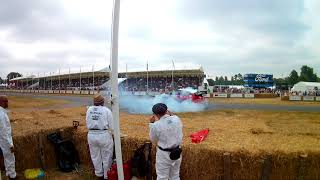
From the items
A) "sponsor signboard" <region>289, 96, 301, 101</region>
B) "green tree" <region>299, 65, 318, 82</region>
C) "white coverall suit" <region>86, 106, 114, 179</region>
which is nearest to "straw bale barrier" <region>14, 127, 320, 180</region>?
"white coverall suit" <region>86, 106, 114, 179</region>

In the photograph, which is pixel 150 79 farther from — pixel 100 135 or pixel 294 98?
pixel 100 135

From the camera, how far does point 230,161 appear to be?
738 centimetres

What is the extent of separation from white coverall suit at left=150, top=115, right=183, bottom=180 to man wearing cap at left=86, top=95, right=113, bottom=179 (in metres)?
1.68

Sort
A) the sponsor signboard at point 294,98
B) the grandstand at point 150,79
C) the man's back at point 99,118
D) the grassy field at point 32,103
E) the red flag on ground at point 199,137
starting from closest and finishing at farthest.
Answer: the man's back at point 99,118 < the red flag on ground at point 199,137 < the grassy field at point 32,103 < the sponsor signboard at point 294,98 < the grandstand at point 150,79

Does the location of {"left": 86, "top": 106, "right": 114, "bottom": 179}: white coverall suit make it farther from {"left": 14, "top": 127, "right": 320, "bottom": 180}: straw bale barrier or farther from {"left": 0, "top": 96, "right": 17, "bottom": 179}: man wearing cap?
{"left": 0, "top": 96, "right": 17, "bottom": 179}: man wearing cap

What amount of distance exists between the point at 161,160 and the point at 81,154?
3681 millimetres

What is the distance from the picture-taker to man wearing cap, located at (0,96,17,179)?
8.32 m

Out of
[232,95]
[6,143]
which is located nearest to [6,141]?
[6,143]

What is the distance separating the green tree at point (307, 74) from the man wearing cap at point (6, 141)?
140 metres

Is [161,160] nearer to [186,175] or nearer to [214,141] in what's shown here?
[186,175]

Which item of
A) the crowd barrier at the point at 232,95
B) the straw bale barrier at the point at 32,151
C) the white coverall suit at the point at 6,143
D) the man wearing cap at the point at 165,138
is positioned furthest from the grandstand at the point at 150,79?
the man wearing cap at the point at 165,138

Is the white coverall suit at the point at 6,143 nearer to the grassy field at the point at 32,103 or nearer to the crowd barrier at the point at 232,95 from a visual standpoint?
the grassy field at the point at 32,103

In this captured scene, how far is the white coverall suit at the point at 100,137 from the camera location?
8.31m

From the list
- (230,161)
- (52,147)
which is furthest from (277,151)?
(52,147)
